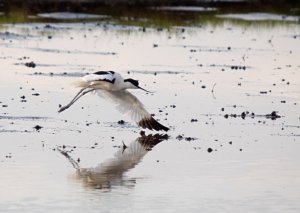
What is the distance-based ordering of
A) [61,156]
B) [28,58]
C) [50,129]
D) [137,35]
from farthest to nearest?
[137,35] < [28,58] < [50,129] < [61,156]

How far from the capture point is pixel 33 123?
16.6 metres

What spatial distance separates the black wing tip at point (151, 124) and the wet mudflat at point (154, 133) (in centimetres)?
13

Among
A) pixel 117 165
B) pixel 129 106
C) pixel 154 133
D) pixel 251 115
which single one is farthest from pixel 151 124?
pixel 117 165

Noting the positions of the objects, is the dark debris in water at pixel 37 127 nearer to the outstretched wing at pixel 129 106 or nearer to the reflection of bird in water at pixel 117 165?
the outstretched wing at pixel 129 106

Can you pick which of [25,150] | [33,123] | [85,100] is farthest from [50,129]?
[85,100]

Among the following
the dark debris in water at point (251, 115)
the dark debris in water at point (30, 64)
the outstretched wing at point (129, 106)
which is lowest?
the dark debris in water at point (30, 64)

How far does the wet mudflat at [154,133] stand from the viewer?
485 inches

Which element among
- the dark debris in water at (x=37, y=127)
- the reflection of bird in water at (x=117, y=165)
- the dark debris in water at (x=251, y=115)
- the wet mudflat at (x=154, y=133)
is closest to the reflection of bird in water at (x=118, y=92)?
the wet mudflat at (x=154, y=133)

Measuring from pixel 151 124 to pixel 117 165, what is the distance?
8.09 ft

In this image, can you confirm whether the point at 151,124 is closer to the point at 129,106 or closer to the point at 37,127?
the point at 129,106

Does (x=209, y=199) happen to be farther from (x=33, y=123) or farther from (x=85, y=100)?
(x=85, y=100)

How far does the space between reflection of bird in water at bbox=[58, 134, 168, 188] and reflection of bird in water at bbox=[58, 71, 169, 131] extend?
1.45 feet

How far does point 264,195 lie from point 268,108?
6644 mm

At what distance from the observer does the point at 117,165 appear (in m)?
14.1
